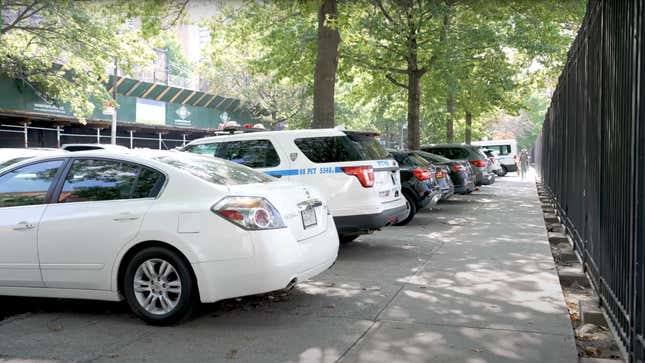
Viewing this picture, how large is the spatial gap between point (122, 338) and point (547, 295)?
4.04 meters

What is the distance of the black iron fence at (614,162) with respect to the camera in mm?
3771

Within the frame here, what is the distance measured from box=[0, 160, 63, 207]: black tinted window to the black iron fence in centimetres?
470

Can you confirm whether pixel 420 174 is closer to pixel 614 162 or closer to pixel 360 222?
pixel 360 222

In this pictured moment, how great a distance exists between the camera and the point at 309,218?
5953 mm

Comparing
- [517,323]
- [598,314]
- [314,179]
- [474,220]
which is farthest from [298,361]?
[474,220]

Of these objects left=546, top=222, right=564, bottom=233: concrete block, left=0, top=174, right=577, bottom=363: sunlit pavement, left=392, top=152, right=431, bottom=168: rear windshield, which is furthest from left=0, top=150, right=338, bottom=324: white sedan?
left=392, top=152, right=431, bottom=168: rear windshield

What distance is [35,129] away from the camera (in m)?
30.5

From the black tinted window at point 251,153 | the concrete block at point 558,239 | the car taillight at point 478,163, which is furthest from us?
the car taillight at point 478,163

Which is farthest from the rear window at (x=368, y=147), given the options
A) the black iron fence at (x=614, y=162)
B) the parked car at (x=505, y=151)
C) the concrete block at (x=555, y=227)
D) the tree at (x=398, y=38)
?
the parked car at (x=505, y=151)

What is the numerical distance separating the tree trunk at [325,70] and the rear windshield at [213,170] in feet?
26.4

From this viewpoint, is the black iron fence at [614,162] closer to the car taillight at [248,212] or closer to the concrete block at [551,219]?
the car taillight at [248,212]

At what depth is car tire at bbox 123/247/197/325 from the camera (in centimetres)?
533

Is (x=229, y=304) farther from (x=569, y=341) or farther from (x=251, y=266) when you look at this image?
(x=569, y=341)

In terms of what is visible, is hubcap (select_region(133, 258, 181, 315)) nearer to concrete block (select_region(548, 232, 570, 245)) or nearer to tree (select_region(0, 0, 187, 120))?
concrete block (select_region(548, 232, 570, 245))
